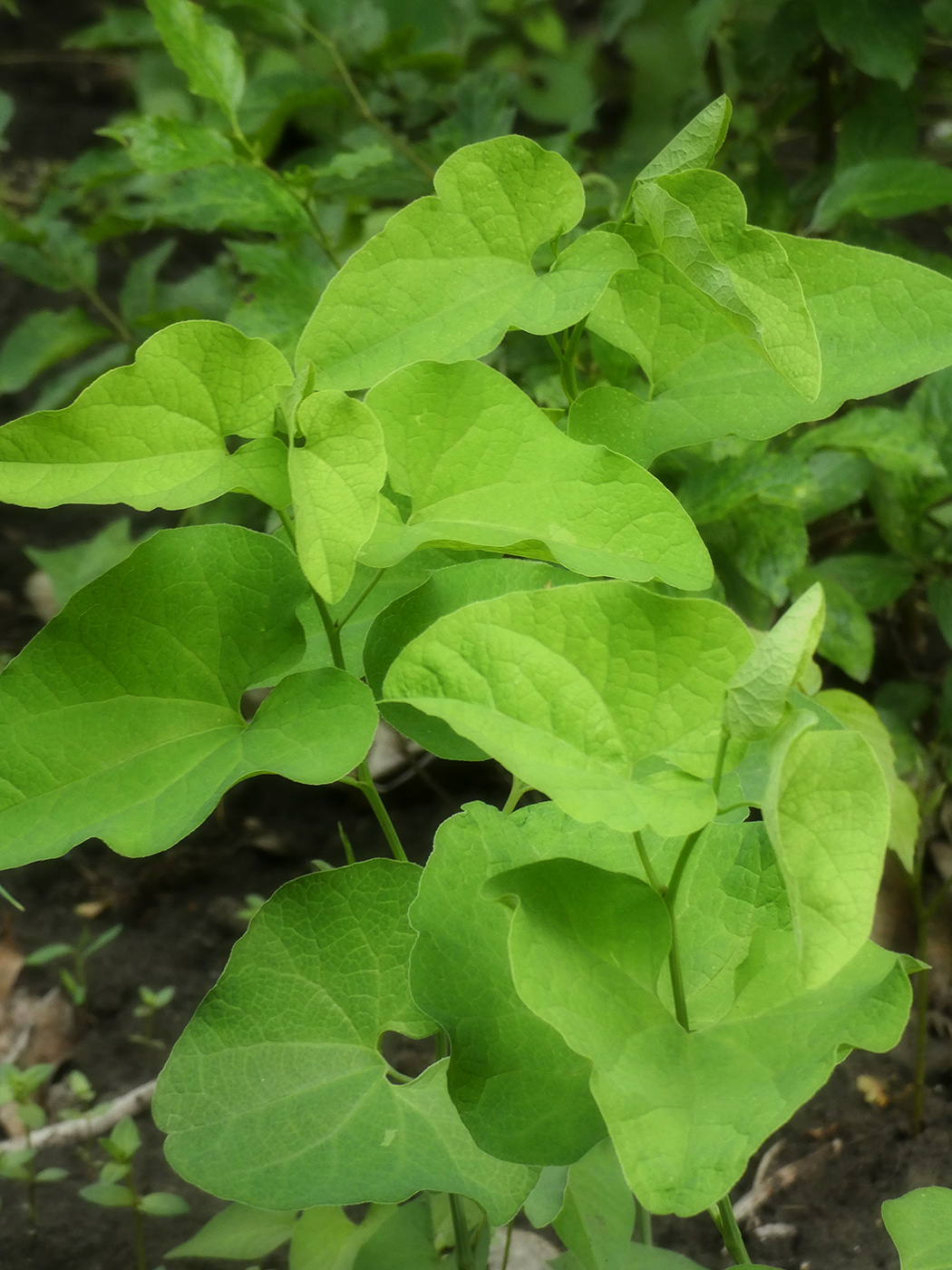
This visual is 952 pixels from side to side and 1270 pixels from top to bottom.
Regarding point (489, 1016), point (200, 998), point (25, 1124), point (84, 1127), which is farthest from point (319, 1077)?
point (200, 998)

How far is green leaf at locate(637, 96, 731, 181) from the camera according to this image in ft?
1.61

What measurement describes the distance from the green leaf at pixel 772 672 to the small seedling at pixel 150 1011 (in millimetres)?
948

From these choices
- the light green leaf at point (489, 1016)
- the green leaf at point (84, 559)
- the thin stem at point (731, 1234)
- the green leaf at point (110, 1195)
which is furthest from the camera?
the green leaf at point (84, 559)

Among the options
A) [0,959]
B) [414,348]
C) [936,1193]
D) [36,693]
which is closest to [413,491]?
[414,348]

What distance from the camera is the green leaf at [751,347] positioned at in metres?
0.54

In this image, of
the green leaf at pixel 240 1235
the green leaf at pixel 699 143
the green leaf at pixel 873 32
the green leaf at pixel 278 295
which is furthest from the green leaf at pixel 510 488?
the green leaf at pixel 873 32

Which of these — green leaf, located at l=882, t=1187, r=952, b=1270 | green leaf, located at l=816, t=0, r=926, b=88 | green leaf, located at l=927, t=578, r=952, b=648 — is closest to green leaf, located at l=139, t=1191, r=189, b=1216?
green leaf, located at l=882, t=1187, r=952, b=1270

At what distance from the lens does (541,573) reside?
0.56 metres

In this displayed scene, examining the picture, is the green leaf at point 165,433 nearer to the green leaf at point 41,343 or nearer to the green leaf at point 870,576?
the green leaf at point 870,576

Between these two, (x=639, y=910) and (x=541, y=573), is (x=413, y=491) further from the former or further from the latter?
(x=639, y=910)

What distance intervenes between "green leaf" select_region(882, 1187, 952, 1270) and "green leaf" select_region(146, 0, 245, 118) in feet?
3.55

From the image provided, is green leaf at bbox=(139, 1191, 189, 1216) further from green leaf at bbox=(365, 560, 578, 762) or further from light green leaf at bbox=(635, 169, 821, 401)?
light green leaf at bbox=(635, 169, 821, 401)

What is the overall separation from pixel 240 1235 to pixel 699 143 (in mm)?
771

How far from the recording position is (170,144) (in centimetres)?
115
